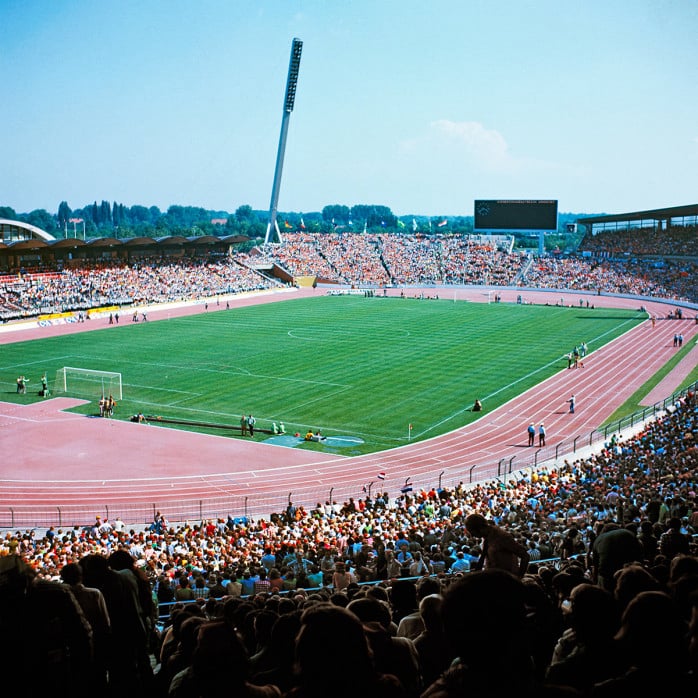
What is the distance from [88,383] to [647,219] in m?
93.5

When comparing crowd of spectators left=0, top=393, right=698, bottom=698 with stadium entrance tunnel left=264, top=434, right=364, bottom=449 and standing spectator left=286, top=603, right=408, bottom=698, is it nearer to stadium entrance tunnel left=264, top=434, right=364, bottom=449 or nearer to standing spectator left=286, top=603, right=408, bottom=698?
standing spectator left=286, top=603, right=408, bottom=698

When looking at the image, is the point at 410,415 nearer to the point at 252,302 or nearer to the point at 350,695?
the point at 350,695

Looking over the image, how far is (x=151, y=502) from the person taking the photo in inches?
1049

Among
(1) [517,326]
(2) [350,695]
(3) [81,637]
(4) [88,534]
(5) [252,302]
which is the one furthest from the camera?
(5) [252,302]

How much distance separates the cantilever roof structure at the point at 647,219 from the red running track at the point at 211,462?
7332 cm

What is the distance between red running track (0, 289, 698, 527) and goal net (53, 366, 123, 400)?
1.86 m

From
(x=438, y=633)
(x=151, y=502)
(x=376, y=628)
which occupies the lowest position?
(x=151, y=502)

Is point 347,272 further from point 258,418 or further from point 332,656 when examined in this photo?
point 332,656

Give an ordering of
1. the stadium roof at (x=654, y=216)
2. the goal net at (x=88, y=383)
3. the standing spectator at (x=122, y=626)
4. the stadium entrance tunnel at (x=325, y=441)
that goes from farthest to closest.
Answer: the stadium roof at (x=654, y=216), the goal net at (x=88, y=383), the stadium entrance tunnel at (x=325, y=441), the standing spectator at (x=122, y=626)

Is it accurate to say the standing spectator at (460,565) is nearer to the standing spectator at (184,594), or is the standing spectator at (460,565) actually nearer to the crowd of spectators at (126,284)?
the standing spectator at (184,594)

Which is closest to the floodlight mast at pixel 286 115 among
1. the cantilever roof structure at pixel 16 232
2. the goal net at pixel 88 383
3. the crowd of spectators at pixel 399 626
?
the cantilever roof structure at pixel 16 232

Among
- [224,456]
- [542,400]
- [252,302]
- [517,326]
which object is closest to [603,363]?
[542,400]

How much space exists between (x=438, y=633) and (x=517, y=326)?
219 ft

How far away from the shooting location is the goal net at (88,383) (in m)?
43.0
